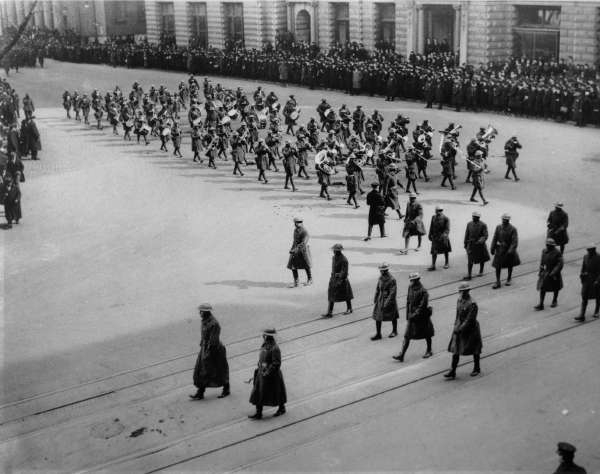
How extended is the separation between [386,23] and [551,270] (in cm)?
3799

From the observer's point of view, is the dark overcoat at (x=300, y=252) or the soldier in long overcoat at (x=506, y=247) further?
the dark overcoat at (x=300, y=252)

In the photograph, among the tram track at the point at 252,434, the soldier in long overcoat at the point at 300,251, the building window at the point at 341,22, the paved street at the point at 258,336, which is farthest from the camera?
the building window at the point at 341,22

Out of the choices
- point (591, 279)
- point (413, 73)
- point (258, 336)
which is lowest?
point (258, 336)

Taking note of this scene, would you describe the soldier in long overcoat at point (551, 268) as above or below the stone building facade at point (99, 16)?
below

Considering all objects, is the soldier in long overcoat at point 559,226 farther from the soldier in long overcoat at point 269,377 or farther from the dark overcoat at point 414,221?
the soldier in long overcoat at point 269,377

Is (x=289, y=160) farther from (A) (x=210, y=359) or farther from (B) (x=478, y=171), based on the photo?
(A) (x=210, y=359)

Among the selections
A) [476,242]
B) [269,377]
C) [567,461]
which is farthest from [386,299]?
[567,461]

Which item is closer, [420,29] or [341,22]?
[420,29]

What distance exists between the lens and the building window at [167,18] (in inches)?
2712

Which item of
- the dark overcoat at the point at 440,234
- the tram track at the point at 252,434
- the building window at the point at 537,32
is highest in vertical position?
the building window at the point at 537,32

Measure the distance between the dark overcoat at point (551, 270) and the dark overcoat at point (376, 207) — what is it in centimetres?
543

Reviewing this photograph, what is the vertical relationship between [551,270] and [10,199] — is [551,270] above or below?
below

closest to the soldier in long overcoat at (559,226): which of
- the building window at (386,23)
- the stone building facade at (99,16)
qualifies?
the building window at (386,23)

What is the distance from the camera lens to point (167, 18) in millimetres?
69500
